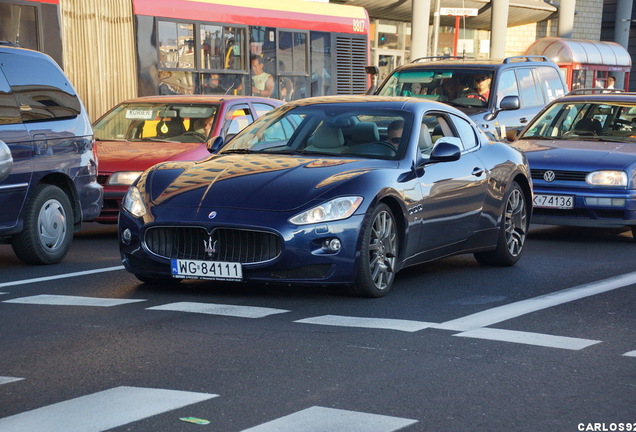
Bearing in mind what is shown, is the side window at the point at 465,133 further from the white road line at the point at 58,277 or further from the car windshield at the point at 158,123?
the car windshield at the point at 158,123

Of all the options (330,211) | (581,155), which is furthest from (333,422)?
(581,155)

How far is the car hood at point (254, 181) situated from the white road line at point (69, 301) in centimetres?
73

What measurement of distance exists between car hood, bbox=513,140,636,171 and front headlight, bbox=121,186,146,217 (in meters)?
5.39

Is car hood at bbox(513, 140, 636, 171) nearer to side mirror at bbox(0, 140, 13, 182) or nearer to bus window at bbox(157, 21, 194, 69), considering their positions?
bus window at bbox(157, 21, 194, 69)

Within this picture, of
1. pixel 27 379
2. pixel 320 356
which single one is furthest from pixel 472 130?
pixel 27 379

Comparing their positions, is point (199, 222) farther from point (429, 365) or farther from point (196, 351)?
point (429, 365)

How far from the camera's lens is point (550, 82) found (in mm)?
18562

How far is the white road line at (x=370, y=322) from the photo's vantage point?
267 inches

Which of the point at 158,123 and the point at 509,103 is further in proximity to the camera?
the point at 509,103

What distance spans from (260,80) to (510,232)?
422 inches

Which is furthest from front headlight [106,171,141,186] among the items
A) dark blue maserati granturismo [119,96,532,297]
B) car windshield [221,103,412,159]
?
car windshield [221,103,412,159]

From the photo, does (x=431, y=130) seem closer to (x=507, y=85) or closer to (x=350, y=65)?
(x=507, y=85)

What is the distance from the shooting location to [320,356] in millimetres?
5895

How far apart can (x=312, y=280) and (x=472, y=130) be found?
2.88m
